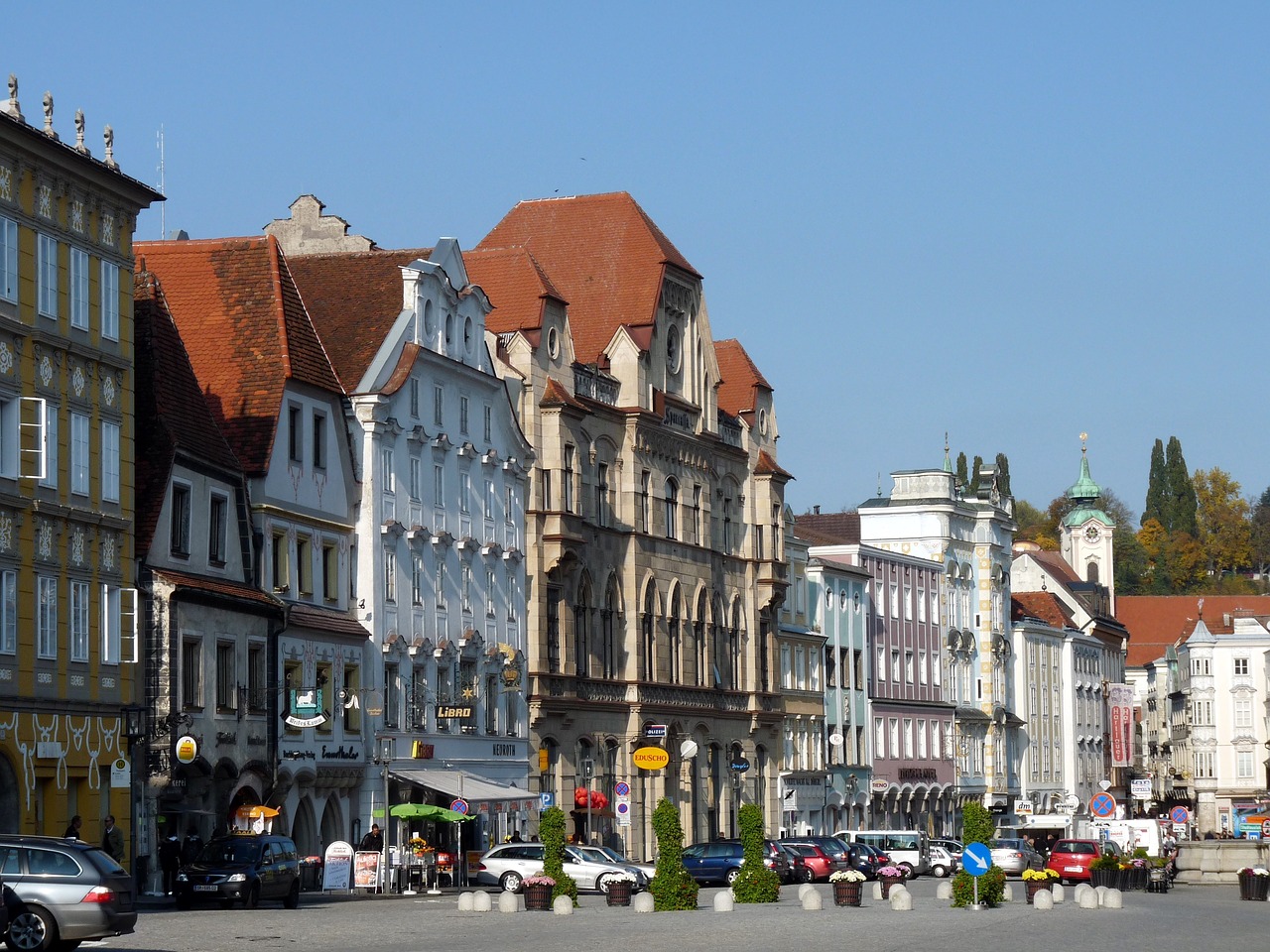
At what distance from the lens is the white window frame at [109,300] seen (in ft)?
180

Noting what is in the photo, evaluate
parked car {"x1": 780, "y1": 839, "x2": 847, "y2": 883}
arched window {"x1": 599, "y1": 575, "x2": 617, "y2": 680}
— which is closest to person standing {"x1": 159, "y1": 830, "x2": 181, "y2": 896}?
parked car {"x1": 780, "y1": 839, "x2": 847, "y2": 883}

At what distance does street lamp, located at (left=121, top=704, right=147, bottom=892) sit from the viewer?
178 ft

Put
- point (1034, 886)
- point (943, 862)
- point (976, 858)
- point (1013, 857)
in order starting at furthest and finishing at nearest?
1. point (943, 862)
2. point (1013, 857)
3. point (1034, 886)
4. point (976, 858)

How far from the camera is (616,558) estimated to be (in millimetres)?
87312

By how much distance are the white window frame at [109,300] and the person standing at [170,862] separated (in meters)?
11.0

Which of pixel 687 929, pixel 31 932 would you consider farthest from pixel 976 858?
pixel 31 932

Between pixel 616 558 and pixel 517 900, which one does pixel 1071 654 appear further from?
pixel 517 900

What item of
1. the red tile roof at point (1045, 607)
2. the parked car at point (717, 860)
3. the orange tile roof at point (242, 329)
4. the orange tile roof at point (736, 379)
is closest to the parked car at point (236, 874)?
the orange tile roof at point (242, 329)

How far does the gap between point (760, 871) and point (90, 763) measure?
14.5 meters

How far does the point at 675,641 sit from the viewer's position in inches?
3622

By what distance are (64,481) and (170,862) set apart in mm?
8482

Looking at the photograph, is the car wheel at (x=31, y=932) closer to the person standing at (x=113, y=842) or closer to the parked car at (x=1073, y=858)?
the person standing at (x=113, y=842)

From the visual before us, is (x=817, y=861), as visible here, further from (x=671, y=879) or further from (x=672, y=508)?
(x=671, y=879)

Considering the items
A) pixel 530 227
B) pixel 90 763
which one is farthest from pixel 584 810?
pixel 90 763
